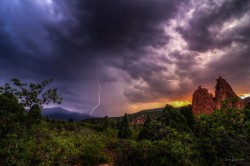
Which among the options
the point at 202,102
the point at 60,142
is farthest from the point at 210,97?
the point at 60,142

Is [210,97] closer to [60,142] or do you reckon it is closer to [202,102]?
[202,102]

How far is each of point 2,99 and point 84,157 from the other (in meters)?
23.1

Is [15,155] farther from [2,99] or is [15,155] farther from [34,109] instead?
[2,99]

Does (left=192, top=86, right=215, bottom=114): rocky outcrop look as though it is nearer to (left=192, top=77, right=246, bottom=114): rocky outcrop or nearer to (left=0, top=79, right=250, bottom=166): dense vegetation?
(left=192, top=77, right=246, bottom=114): rocky outcrop

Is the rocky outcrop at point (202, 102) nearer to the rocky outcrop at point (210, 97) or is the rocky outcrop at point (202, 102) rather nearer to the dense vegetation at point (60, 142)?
the rocky outcrop at point (210, 97)

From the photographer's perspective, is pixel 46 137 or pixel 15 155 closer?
pixel 15 155

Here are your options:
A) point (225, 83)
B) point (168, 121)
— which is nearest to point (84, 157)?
point (168, 121)

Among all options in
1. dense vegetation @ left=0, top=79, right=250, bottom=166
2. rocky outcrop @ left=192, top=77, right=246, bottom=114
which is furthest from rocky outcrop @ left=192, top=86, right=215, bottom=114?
dense vegetation @ left=0, top=79, right=250, bottom=166

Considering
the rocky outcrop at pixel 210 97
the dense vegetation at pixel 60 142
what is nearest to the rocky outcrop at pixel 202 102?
the rocky outcrop at pixel 210 97

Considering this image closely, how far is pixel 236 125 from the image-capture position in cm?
1309

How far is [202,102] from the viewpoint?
9912 cm

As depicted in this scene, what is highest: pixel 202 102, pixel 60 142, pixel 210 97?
pixel 210 97

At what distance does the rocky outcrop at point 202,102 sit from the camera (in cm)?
9794

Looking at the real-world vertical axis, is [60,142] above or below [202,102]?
below
